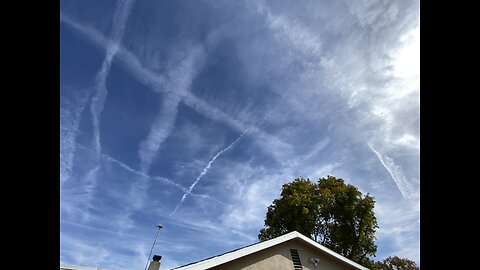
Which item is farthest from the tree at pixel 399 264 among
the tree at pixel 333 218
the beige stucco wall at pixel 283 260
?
the beige stucco wall at pixel 283 260

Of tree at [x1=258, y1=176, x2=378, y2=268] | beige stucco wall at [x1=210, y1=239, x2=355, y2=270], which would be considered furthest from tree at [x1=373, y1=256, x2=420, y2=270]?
beige stucco wall at [x1=210, y1=239, x2=355, y2=270]

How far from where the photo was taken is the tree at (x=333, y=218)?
83.9ft

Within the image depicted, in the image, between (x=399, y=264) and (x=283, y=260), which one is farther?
(x=399, y=264)

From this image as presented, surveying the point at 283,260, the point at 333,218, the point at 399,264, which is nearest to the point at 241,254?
the point at 283,260

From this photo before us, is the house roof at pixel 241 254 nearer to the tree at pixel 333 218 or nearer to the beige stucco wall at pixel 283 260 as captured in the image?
the beige stucco wall at pixel 283 260

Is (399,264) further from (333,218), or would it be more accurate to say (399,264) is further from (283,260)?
(283,260)

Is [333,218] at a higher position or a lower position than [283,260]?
higher

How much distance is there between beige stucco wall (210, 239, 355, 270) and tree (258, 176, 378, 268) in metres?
14.6

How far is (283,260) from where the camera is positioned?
1032cm

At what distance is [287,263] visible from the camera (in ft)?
33.9

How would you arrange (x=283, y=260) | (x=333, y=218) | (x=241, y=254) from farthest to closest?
(x=333, y=218) < (x=283, y=260) < (x=241, y=254)

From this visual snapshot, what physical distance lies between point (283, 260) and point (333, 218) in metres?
18.5
